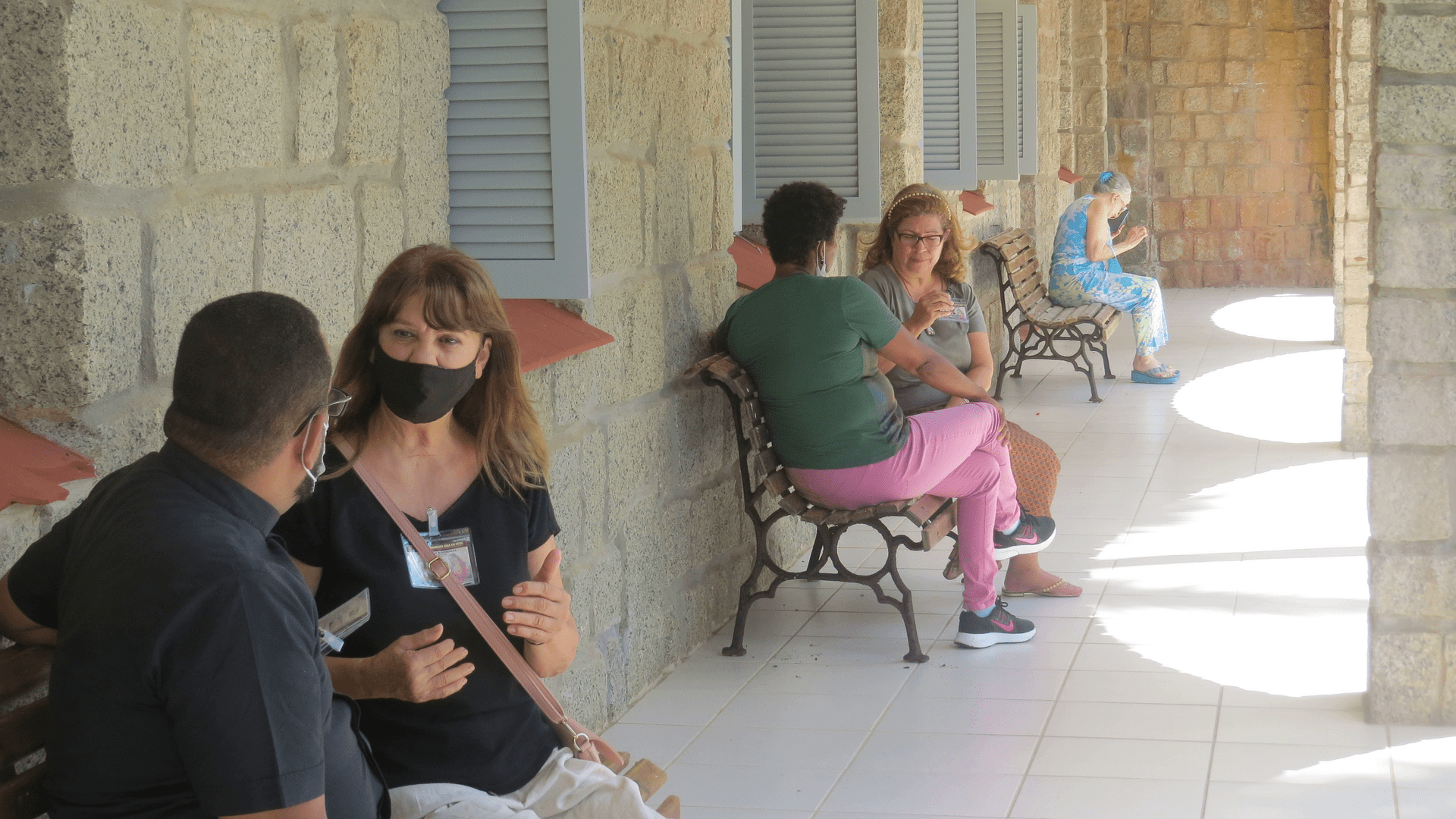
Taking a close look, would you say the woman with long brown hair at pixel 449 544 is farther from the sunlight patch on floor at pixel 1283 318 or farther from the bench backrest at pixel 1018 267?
the sunlight patch on floor at pixel 1283 318

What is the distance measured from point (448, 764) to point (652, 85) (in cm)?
221

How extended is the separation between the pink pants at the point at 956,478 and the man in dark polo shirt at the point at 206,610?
2772 mm

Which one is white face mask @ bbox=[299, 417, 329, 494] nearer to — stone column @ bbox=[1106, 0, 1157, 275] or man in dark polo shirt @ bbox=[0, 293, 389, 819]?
man in dark polo shirt @ bbox=[0, 293, 389, 819]

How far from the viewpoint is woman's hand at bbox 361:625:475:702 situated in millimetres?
2062

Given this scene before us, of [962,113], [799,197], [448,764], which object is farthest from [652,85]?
[962,113]

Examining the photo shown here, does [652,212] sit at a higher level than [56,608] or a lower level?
higher

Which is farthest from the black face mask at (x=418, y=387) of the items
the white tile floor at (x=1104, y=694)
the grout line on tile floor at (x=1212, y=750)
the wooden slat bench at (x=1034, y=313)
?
the wooden slat bench at (x=1034, y=313)

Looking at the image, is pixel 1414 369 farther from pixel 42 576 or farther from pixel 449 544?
pixel 42 576

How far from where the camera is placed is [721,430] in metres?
4.59

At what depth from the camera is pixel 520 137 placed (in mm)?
3180

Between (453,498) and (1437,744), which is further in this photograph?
(1437,744)

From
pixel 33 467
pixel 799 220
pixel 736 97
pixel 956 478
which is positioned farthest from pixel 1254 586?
pixel 33 467

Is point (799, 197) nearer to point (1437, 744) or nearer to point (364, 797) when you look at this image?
point (1437, 744)

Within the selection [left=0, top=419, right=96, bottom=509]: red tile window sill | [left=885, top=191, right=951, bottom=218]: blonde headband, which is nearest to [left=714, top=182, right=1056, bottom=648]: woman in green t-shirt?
[left=885, top=191, right=951, bottom=218]: blonde headband
